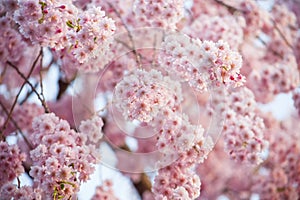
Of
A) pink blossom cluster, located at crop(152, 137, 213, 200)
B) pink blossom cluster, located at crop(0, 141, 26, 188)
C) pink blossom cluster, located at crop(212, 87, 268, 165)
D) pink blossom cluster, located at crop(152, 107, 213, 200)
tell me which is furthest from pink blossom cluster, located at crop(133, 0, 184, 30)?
pink blossom cluster, located at crop(0, 141, 26, 188)

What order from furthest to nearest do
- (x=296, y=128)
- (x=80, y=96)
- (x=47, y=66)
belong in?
(x=296, y=128), (x=47, y=66), (x=80, y=96)

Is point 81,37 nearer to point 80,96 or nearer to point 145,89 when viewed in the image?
point 145,89

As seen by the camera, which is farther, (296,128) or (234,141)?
(296,128)

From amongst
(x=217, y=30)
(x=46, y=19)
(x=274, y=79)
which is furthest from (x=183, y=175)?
(x=274, y=79)

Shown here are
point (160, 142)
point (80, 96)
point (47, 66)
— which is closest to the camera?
point (160, 142)

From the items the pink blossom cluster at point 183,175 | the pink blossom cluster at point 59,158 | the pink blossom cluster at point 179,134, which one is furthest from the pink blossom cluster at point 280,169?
the pink blossom cluster at point 59,158

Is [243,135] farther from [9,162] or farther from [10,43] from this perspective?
[10,43]

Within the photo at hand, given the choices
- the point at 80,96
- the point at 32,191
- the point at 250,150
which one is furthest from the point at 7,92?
the point at 250,150
